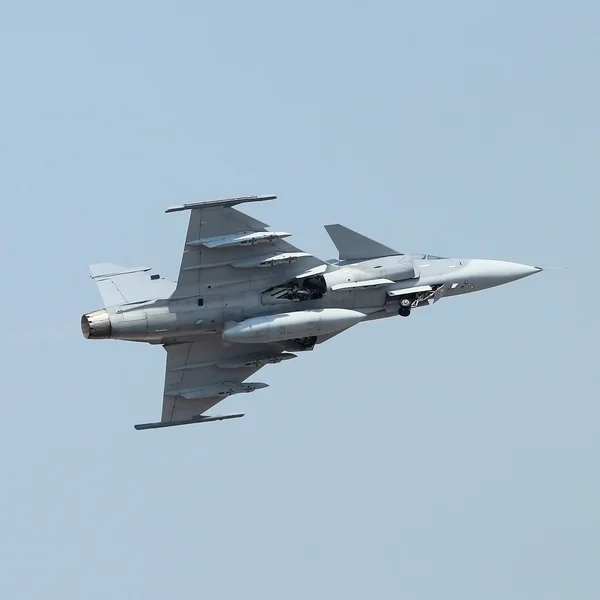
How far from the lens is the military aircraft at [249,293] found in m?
41.8

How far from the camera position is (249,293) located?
42750mm

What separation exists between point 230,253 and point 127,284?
254 cm

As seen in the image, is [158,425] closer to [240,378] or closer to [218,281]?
[240,378]

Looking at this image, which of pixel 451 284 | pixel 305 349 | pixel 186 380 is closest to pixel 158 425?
pixel 186 380

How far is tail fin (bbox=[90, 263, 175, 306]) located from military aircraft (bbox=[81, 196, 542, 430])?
0.9 inches

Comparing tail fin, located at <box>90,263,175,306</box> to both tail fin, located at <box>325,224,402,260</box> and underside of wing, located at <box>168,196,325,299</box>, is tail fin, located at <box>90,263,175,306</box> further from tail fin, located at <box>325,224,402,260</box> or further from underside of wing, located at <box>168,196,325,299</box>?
tail fin, located at <box>325,224,402,260</box>

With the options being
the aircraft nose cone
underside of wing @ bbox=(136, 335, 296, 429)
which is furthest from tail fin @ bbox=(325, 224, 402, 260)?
underside of wing @ bbox=(136, 335, 296, 429)

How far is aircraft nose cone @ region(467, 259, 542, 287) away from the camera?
4503cm

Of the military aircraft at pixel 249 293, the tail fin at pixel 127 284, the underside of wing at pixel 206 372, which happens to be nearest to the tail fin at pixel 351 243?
the military aircraft at pixel 249 293

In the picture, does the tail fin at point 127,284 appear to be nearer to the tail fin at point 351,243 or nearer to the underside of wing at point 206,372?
the underside of wing at point 206,372

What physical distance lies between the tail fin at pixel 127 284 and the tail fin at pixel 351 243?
13.8 ft

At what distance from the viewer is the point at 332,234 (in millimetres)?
43719

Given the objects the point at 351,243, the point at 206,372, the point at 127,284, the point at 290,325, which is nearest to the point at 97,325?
the point at 127,284

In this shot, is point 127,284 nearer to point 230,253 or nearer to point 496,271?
point 230,253
